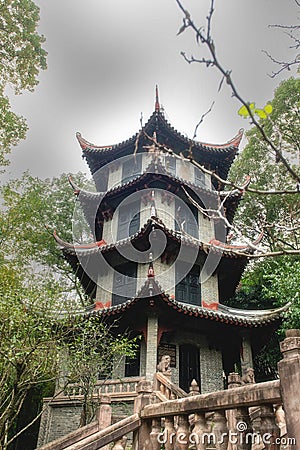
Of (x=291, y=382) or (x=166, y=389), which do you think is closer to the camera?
(x=291, y=382)

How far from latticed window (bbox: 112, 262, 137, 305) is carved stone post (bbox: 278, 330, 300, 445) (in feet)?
35.3

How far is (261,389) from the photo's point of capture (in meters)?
2.56

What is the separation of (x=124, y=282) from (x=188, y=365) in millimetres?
3488

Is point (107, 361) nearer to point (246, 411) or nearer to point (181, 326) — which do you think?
point (181, 326)

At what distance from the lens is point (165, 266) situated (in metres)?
13.5

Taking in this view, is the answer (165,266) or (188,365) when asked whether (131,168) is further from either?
(188,365)

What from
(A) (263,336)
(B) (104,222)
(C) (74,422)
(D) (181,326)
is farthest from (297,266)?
Answer: (C) (74,422)

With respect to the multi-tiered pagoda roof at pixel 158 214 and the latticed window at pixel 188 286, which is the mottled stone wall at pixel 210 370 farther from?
the latticed window at pixel 188 286

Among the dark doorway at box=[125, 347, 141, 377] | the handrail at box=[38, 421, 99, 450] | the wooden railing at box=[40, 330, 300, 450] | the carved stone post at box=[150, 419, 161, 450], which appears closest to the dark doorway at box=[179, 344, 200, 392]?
the dark doorway at box=[125, 347, 141, 377]

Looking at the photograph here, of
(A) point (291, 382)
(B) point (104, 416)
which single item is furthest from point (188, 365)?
(A) point (291, 382)

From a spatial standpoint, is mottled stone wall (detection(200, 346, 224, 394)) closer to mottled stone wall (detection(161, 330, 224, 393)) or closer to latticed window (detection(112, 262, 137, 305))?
mottled stone wall (detection(161, 330, 224, 393))

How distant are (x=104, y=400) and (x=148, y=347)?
4302mm

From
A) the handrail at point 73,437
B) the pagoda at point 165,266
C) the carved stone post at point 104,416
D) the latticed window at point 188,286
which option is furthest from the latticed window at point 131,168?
the handrail at point 73,437

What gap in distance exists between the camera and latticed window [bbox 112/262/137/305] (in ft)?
43.3
